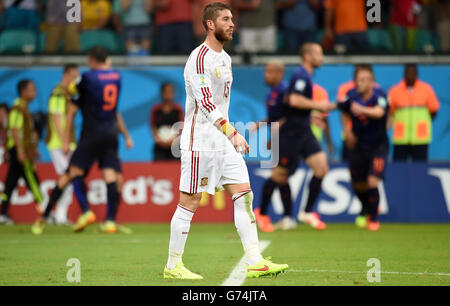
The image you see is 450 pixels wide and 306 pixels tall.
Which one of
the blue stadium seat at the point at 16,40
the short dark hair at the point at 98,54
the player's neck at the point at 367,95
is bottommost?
the player's neck at the point at 367,95

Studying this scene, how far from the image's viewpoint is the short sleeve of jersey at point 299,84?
490 inches

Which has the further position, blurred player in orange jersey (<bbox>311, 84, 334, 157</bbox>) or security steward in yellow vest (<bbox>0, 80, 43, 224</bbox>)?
blurred player in orange jersey (<bbox>311, 84, 334, 157</bbox>)

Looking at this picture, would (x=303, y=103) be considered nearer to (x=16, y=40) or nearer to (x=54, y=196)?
(x=54, y=196)

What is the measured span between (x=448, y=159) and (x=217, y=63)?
32.1 ft

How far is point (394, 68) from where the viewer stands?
16109 mm

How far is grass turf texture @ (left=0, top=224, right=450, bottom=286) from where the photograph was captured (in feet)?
23.3

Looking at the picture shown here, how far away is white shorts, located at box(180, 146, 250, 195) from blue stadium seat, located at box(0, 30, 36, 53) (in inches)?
410

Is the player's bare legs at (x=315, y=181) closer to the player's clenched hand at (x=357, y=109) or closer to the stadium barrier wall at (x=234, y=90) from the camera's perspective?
the player's clenched hand at (x=357, y=109)

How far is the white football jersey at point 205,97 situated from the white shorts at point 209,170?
0.20 feet

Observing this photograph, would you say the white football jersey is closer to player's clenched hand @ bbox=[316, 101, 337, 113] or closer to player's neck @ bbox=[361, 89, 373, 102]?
player's clenched hand @ bbox=[316, 101, 337, 113]

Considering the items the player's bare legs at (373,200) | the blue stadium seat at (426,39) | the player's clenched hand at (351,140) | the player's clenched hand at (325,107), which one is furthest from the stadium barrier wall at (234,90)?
the player's clenched hand at (325,107)

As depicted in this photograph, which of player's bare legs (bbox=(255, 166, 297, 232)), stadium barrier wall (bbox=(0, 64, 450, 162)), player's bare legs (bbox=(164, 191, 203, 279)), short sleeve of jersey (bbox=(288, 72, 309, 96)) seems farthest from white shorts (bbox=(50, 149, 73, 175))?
player's bare legs (bbox=(164, 191, 203, 279))

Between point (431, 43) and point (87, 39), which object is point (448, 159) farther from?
point (87, 39)
